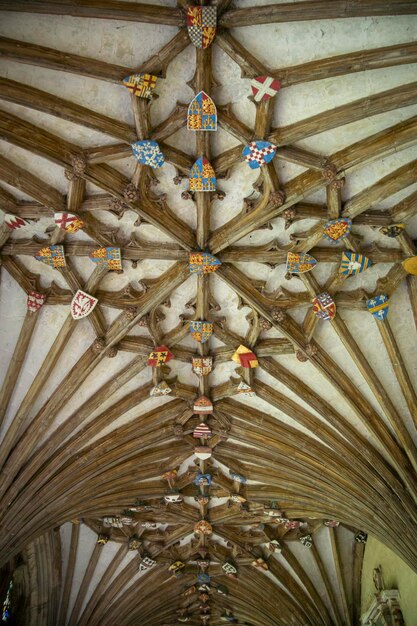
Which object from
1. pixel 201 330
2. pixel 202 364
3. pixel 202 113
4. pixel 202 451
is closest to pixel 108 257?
pixel 201 330

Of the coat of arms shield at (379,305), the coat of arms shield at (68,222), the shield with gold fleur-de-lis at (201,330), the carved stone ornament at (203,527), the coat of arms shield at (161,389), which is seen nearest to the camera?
the coat of arms shield at (68,222)

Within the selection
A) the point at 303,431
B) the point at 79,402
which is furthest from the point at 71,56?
the point at 303,431

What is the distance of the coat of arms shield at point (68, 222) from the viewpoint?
32.6 ft

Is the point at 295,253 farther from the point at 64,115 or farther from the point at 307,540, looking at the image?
the point at 307,540

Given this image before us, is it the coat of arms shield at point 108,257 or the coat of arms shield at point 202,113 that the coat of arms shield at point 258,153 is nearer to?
the coat of arms shield at point 202,113

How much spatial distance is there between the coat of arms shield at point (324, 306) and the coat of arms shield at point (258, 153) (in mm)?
3222

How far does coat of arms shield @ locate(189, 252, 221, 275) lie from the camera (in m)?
10.9

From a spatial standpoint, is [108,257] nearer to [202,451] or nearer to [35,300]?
[35,300]

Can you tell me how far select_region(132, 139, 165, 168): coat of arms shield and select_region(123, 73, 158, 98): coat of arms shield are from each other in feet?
2.51

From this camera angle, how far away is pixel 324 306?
11539 mm

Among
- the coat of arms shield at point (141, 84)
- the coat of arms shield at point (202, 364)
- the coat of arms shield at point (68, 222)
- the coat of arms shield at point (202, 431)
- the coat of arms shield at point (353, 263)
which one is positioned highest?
the coat of arms shield at point (141, 84)

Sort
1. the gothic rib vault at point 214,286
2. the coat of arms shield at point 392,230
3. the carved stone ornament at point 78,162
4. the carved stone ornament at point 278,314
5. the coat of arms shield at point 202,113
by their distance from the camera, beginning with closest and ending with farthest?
the gothic rib vault at point 214,286 < the coat of arms shield at point 202,113 < the carved stone ornament at point 78,162 < the coat of arms shield at point 392,230 < the carved stone ornament at point 278,314

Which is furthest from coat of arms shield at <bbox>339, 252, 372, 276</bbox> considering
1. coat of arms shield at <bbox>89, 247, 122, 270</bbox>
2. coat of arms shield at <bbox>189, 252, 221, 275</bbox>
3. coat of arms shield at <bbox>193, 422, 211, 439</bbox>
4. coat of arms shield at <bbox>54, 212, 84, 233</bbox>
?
coat of arms shield at <bbox>193, 422, 211, 439</bbox>

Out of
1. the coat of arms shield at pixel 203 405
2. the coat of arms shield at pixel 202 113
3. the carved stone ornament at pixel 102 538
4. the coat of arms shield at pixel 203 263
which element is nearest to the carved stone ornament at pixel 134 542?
the carved stone ornament at pixel 102 538
